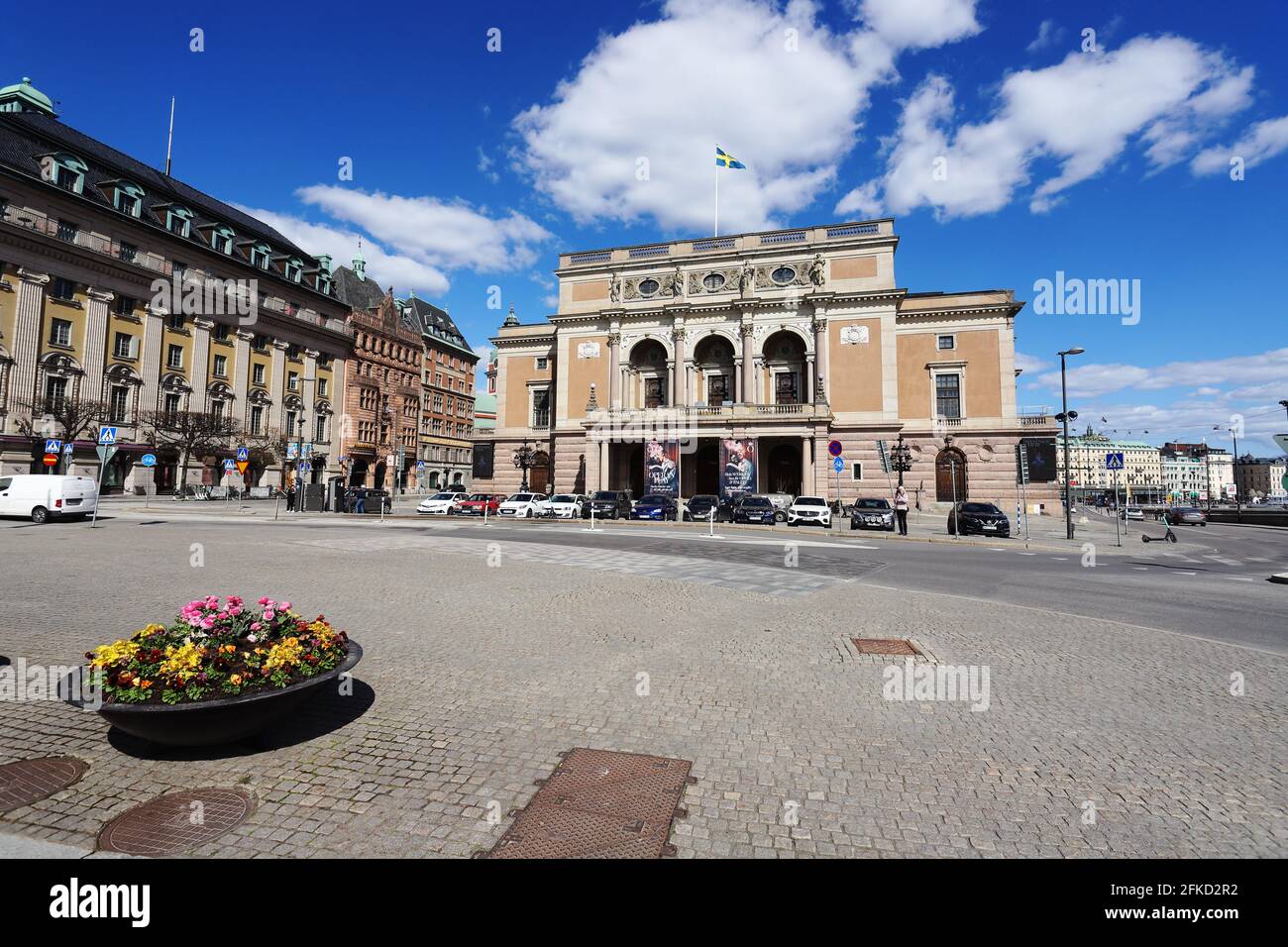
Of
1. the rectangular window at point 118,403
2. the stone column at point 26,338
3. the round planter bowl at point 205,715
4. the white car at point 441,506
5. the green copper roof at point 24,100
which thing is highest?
the green copper roof at point 24,100

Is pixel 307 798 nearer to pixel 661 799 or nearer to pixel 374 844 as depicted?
pixel 374 844

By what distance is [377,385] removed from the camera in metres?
71.7

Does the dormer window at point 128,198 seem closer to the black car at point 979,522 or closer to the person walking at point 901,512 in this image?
the person walking at point 901,512

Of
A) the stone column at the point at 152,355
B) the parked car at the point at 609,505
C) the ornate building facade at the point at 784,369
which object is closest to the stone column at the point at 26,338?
the stone column at the point at 152,355

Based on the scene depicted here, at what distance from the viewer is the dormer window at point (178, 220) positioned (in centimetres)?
5044

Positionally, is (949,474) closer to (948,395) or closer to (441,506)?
(948,395)

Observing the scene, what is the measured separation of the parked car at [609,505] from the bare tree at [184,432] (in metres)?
33.8

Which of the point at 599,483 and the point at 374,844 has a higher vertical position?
the point at 599,483

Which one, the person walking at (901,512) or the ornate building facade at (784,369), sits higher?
the ornate building facade at (784,369)

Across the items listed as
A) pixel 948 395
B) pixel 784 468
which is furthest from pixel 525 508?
pixel 948 395

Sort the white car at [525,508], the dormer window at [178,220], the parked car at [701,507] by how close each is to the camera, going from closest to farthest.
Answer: the parked car at [701,507], the white car at [525,508], the dormer window at [178,220]

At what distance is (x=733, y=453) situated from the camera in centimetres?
4206
